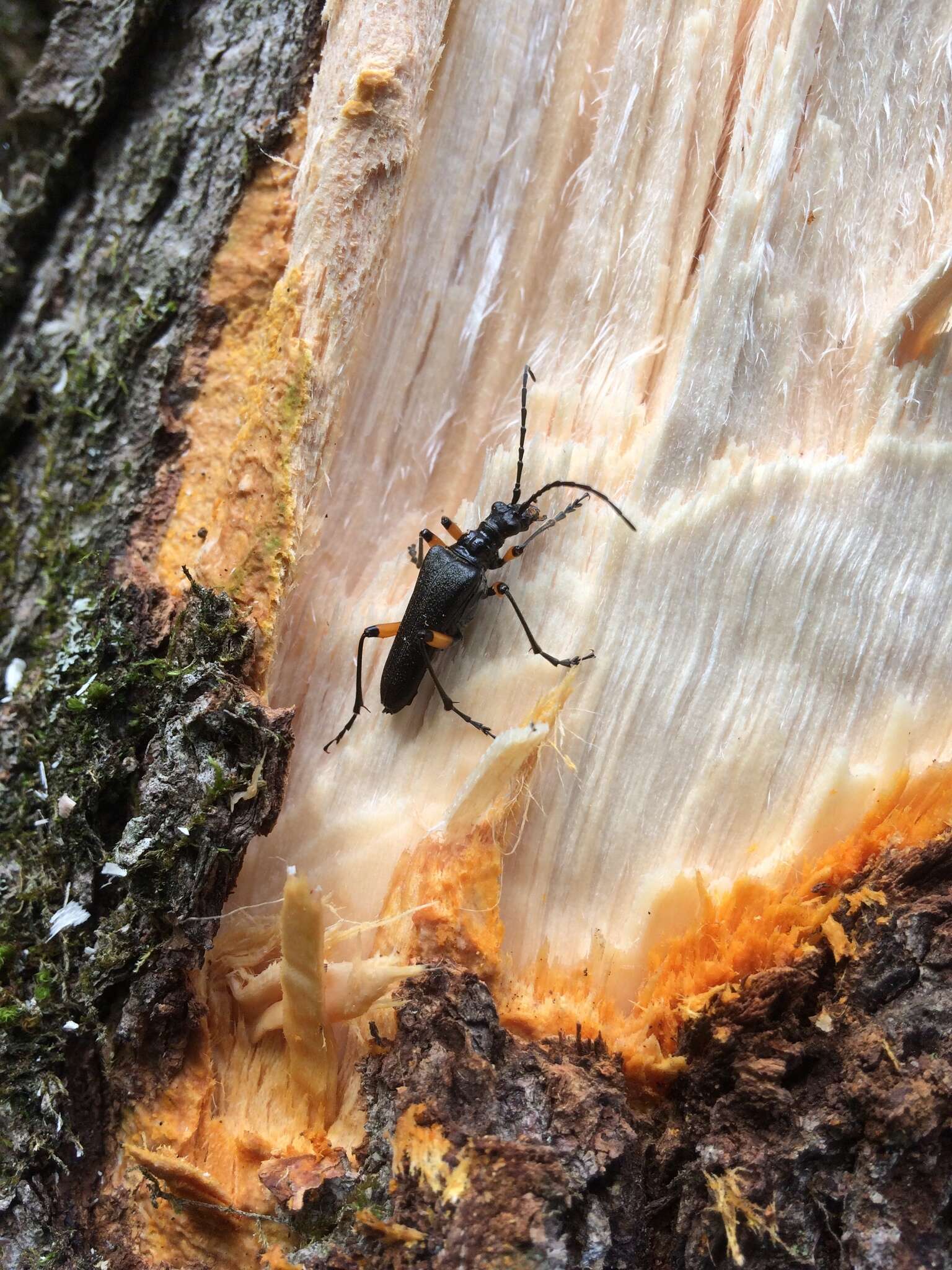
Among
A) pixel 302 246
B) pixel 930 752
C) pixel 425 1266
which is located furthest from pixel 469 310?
pixel 425 1266

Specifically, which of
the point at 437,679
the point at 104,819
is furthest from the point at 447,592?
the point at 104,819

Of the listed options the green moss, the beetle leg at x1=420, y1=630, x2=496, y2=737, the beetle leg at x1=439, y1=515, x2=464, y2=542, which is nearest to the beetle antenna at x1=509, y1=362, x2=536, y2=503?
the beetle leg at x1=439, y1=515, x2=464, y2=542

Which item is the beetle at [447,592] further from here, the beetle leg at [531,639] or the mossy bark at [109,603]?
the mossy bark at [109,603]

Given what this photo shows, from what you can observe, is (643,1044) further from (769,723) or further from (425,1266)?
(769,723)

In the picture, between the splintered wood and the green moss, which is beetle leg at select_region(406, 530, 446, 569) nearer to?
the splintered wood

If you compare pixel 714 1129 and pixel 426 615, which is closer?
pixel 714 1129

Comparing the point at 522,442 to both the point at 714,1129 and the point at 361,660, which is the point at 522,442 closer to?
the point at 361,660

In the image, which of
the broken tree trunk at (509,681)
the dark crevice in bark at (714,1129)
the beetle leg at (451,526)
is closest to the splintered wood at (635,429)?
the broken tree trunk at (509,681)
